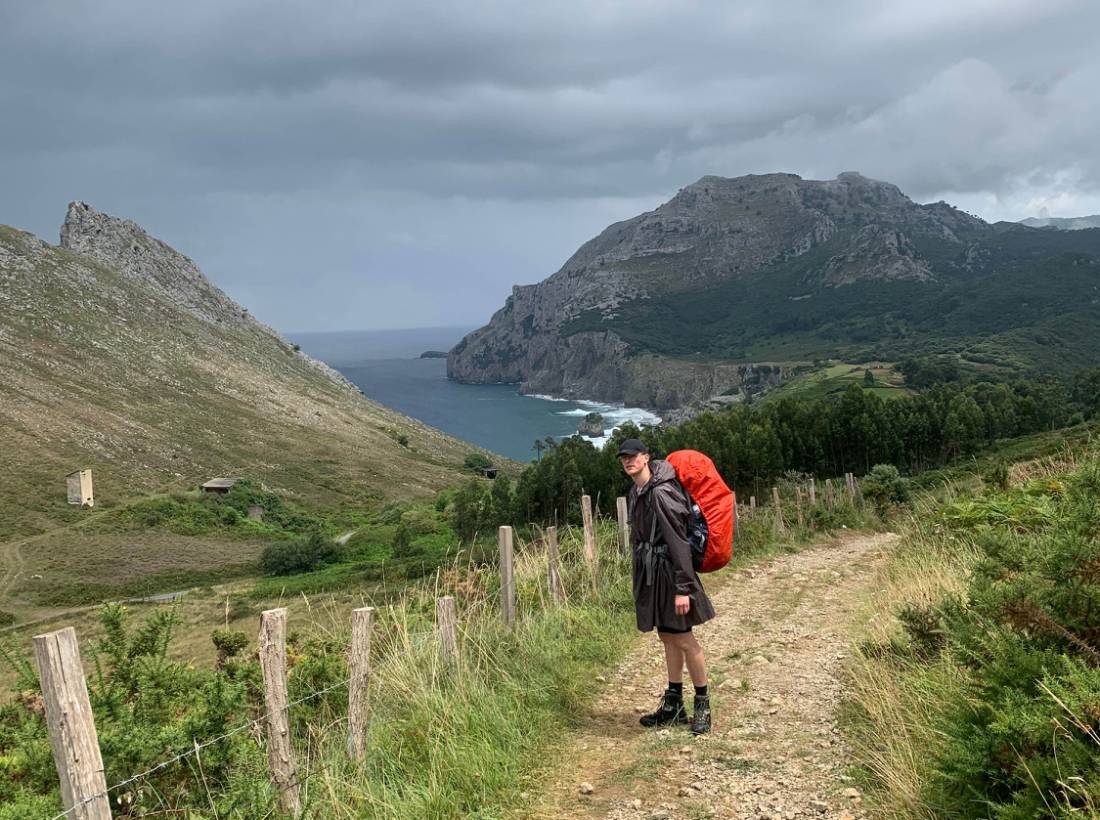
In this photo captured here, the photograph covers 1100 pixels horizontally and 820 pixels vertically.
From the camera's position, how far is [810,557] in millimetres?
13891

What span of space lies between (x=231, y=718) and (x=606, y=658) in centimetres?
344

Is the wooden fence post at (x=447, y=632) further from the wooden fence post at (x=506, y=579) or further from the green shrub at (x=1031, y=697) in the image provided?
the green shrub at (x=1031, y=697)

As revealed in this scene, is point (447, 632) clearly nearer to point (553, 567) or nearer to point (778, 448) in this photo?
point (553, 567)

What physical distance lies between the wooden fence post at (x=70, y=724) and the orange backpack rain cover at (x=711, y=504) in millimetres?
3610

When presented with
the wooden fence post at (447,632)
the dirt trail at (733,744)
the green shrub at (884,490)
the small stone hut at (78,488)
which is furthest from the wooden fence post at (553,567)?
the small stone hut at (78,488)

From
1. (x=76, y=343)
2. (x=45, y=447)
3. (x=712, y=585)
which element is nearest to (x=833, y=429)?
(x=712, y=585)

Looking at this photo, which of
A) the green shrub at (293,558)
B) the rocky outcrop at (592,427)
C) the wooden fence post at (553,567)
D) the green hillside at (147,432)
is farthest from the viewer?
the rocky outcrop at (592,427)

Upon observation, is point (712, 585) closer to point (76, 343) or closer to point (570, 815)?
point (570, 815)

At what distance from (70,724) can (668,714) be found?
12.6ft

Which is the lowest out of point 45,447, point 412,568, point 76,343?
point 412,568

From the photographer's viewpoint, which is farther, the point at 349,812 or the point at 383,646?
the point at 383,646

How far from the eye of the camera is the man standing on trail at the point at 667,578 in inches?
201

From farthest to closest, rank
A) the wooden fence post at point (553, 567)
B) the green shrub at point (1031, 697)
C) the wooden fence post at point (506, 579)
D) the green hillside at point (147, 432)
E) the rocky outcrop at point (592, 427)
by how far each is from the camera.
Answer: the rocky outcrop at point (592, 427) < the green hillside at point (147, 432) < the wooden fence post at point (553, 567) < the wooden fence post at point (506, 579) < the green shrub at point (1031, 697)

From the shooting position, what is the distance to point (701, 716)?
17.2 ft
